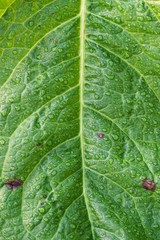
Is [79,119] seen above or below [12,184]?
above

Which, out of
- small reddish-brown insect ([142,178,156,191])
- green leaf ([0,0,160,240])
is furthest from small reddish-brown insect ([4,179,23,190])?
small reddish-brown insect ([142,178,156,191])

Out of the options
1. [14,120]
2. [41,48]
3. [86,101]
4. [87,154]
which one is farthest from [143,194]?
[41,48]

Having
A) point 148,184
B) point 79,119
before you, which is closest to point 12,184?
point 79,119

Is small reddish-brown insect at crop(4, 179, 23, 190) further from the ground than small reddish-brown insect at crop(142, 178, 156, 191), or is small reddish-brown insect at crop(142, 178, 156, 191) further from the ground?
small reddish-brown insect at crop(4, 179, 23, 190)

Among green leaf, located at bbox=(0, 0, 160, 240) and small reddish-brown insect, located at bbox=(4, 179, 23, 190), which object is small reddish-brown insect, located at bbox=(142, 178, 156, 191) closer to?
green leaf, located at bbox=(0, 0, 160, 240)

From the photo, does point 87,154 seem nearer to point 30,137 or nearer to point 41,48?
point 30,137

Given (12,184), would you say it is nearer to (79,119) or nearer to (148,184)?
(79,119)
